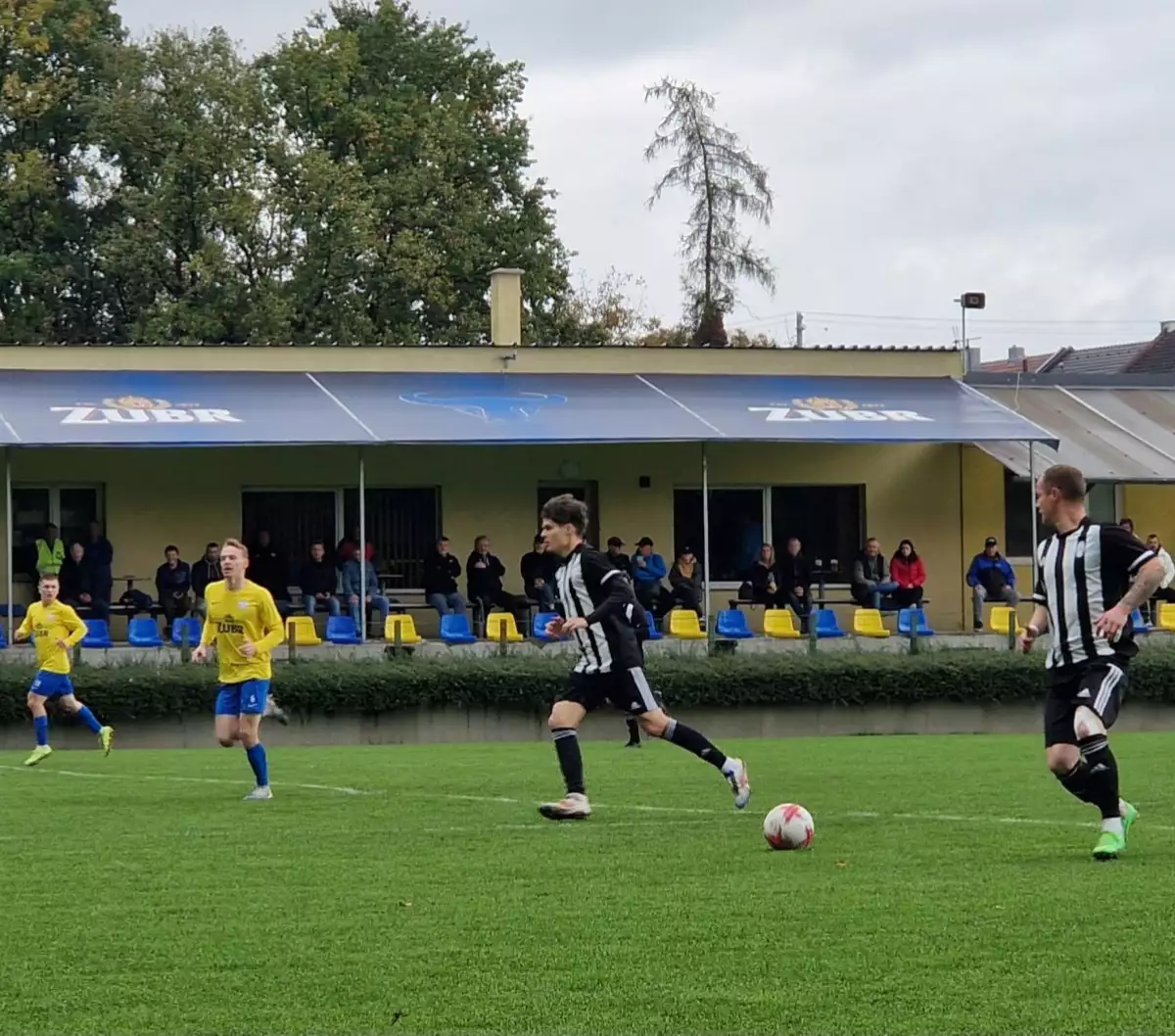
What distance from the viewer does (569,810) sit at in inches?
472

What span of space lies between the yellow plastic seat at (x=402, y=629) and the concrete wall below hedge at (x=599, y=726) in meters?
2.49

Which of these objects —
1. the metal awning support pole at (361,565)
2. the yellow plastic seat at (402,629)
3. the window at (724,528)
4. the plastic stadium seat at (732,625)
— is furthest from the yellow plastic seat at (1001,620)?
the metal awning support pole at (361,565)

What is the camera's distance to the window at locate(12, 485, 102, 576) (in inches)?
1205

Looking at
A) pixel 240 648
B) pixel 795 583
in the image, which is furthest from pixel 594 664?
pixel 795 583

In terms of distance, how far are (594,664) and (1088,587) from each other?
3259 mm

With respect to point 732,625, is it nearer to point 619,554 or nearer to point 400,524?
point 619,554

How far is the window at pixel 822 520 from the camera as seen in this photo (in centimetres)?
3434

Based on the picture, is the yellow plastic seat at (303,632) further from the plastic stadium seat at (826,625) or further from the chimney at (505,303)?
the chimney at (505,303)

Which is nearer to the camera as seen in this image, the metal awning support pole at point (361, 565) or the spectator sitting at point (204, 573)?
the metal awning support pole at point (361, 565)

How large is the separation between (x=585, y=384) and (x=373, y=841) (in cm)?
2170

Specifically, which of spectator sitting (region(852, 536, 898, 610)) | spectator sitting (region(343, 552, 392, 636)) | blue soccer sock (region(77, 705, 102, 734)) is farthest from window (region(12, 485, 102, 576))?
blue soccer sock (region(77, 705, 102, 734))

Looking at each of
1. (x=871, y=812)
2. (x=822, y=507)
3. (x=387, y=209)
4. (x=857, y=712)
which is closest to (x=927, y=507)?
(x=822, y=507)

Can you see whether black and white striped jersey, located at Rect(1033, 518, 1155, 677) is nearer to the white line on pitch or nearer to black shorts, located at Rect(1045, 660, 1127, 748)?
black shorts, located at Rect(1045, 660, 1127, 748)

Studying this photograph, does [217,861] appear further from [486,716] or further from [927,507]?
[927,507]
